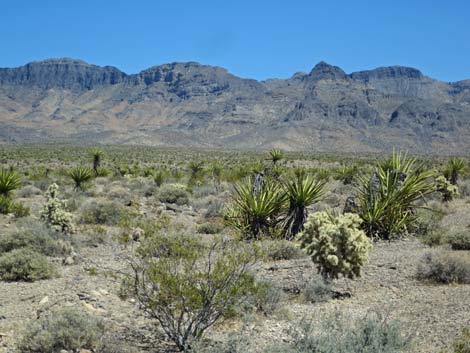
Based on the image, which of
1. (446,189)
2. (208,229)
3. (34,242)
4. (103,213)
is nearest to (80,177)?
(103,213)

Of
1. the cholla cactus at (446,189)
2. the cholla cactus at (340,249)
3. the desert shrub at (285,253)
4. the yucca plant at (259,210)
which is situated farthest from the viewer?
the cholla cactus at (446,189)

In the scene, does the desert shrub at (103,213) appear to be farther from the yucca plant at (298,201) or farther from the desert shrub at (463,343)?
the desert shrub at (463,343)

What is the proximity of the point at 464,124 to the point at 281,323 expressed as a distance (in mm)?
178931

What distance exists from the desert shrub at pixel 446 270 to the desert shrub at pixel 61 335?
6.05 meters

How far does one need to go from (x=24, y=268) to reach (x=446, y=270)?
790 centimetres

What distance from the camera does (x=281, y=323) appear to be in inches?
283

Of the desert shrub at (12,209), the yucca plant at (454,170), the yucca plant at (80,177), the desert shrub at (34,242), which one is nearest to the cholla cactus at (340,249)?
the desert shrub at (34,242)

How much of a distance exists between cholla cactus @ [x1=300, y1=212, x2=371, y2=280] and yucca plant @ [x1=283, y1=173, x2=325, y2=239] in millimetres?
3299

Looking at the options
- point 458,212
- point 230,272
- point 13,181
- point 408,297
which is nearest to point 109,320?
point 230,272

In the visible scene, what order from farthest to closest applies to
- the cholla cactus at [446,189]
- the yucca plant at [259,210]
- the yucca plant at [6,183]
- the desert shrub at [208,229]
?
the cholla cactus at [446,189], the yucca plant at [6,183], the desert shrub at [208,229], the yucca plant at [259,210]

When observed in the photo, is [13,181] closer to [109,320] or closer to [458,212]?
[109,320]

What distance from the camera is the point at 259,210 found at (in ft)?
40.9

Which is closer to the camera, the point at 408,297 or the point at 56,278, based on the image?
the point at 408,297

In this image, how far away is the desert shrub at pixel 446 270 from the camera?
8.84m
